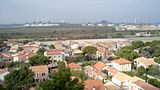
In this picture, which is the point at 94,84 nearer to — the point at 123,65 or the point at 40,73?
the point at 40,73

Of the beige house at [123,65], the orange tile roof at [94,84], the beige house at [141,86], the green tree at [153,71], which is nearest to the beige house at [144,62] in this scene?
the beige house at [123,65]

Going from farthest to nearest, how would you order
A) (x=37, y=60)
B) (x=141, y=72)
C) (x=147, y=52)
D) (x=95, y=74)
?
(x=147, y=52) → (x=37, y=60) → (x=141, y=72) → (x=95, y=74)

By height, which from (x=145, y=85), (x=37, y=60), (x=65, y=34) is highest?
(x=37, y=60)

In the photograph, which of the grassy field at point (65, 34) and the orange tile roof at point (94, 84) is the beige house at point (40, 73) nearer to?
the orange tile roof at point (94, 84)

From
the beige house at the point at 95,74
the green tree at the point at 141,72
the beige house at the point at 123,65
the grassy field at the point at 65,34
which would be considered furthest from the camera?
the grassy field at the point at 65,34

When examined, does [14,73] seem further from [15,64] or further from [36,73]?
[15,64]

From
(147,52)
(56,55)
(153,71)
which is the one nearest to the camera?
(153,71)

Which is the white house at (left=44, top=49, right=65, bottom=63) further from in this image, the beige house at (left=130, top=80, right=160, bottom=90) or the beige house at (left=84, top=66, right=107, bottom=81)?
the beige house at (left=130, top=80, right=160, bottom=90)

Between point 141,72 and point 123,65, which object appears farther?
point 123,65

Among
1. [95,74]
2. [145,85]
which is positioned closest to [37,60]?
[95,74]

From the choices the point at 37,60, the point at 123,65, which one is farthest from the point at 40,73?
the point at 123,65

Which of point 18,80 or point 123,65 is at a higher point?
point 18,80
